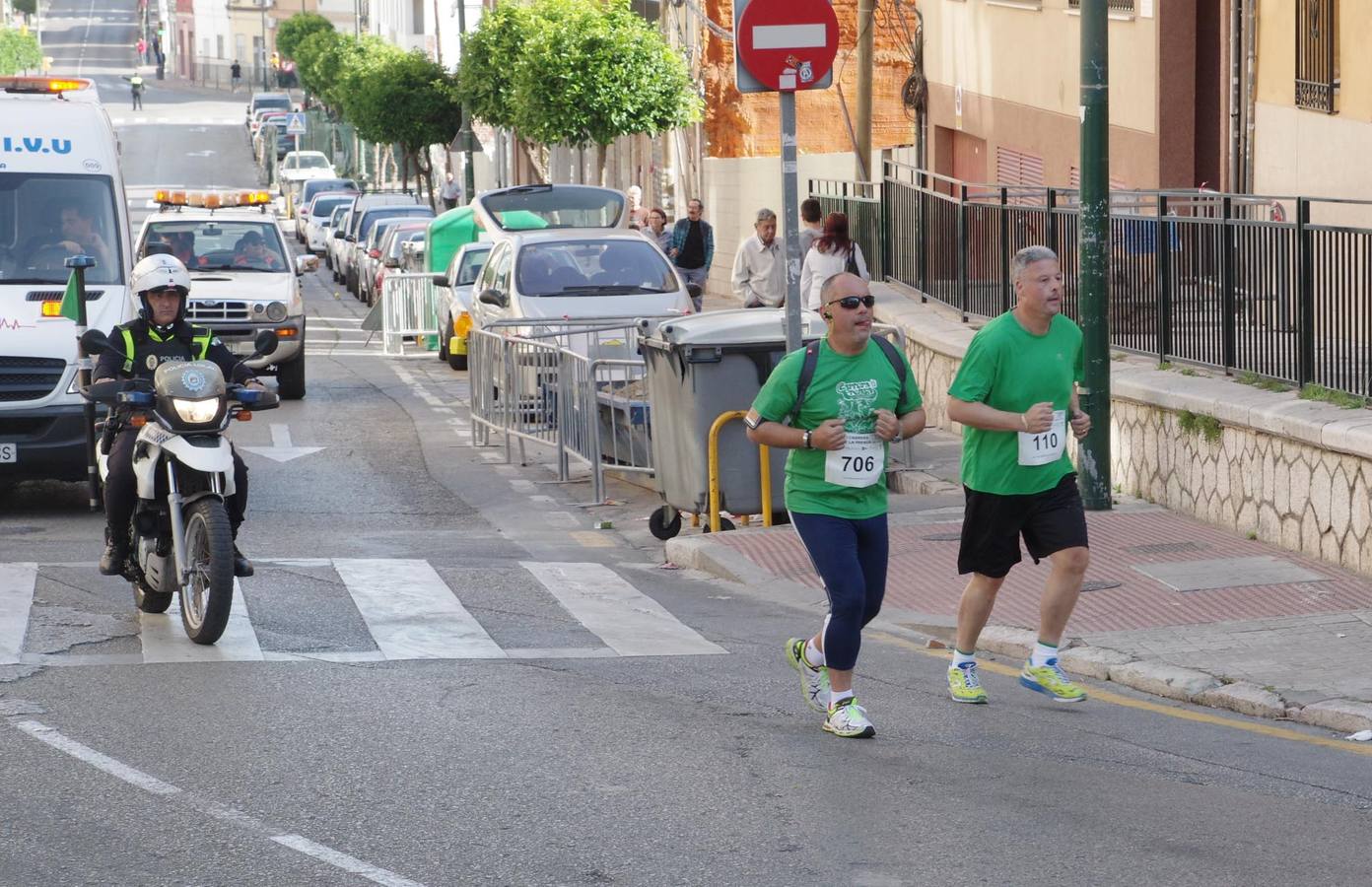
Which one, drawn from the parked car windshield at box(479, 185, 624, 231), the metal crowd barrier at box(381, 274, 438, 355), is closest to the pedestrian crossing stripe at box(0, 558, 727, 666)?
the metal crowd barrier at box(381, 274, 438, 355)

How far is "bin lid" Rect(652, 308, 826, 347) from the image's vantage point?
42.7 ft

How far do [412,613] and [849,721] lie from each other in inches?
133

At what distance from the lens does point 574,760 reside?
7.33m

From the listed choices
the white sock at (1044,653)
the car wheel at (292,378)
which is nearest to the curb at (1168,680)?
the white sock at (1044,653)

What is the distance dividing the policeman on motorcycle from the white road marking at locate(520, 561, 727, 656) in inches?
71.0

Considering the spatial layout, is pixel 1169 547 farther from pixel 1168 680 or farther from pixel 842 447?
pixel 842 447

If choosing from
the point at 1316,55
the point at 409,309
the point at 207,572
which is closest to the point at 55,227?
the point at 207,572

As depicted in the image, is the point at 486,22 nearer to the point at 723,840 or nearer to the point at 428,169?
the point at 428,169

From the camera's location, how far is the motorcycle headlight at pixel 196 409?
9391mm

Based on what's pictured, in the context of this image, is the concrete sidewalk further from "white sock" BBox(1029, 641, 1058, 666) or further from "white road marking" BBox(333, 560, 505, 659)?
"white road marking" BBox(333, 560, 505, 659)

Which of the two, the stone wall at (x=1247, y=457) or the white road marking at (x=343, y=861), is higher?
the stone wall at (x=1247, y=457)

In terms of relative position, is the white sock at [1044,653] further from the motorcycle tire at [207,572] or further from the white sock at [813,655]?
the motorcycle tire at [207,572]

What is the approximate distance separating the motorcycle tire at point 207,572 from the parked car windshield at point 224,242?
44.5ft

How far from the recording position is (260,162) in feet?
298
